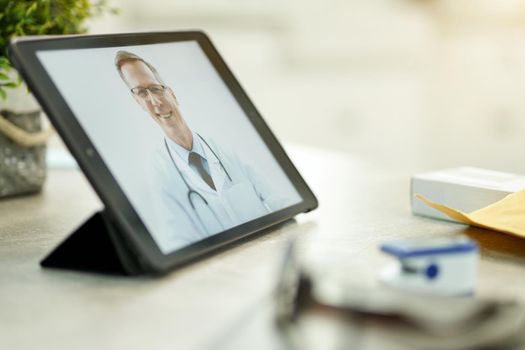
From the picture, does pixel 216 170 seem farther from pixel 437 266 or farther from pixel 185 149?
pixel 437 266

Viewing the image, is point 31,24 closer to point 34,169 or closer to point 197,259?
point 34,169

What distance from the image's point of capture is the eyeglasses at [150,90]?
0.87 meters

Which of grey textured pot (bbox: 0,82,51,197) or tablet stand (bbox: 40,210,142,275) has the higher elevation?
grey textured pot (bbox: 0,82,51,197)

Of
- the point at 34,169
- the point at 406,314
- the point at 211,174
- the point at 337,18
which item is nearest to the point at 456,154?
the point at 337,18

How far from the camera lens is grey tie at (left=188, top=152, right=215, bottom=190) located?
0.87m

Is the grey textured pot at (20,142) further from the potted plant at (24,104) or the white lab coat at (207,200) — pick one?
the white lab coat at (207,200)

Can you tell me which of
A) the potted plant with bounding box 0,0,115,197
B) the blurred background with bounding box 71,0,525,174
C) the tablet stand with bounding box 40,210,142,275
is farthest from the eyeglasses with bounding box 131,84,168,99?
the blurred background with bounding box 71,0,525,174

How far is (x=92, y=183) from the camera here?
0.76 m

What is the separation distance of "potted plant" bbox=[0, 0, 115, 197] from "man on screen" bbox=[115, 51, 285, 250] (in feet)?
0.95

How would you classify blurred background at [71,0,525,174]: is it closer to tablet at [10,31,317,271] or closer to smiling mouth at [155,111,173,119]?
tablet at [10,31,317,271]

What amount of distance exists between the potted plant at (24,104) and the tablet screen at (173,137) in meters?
0.25

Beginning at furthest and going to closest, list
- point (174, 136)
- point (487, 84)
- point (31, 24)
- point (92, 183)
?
point (487, 84), point (31, 24), point (174, 136), point (92, 183)

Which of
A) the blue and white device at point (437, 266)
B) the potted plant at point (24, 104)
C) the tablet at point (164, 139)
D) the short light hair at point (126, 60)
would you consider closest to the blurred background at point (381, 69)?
the potted plant at point (24, 104)

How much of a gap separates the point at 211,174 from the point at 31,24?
41cm
